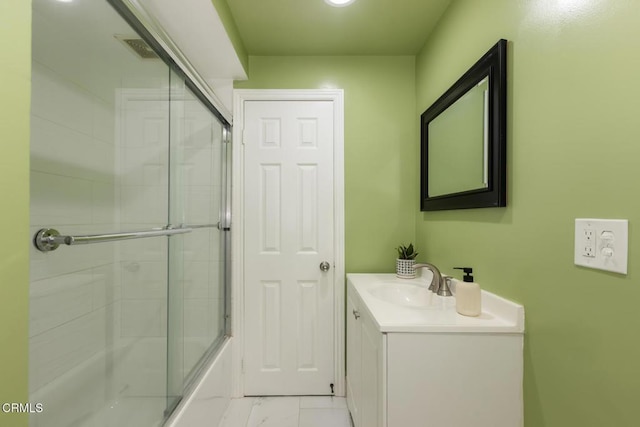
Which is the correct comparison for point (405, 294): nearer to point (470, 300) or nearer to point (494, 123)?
point (470, 300)

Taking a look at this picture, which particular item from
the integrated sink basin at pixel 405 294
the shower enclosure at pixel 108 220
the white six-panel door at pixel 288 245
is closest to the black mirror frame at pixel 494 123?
the integrated sink basin at pixel 405 294

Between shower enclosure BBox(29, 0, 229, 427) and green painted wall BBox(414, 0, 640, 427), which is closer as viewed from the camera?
Answer: green painted wall BBox(414, 0, 640, 427)

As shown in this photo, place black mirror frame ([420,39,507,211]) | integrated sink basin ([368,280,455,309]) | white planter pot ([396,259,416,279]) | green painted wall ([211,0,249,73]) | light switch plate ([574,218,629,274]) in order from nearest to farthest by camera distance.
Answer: light switch plate ([574,218,629,274]), black mirror frame ([420,39,507,211]), green painted wall ([211,0,249,73]), integrated sink basin ([368,280,455,309]), white planter pot ([396,259,416,279])

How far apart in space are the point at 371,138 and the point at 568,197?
132cm

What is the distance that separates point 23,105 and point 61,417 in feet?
4.33

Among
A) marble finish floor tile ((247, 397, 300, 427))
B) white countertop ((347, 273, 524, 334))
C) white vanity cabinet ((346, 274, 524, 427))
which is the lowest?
marble finish floor tile ((247, 397, 300, 427))

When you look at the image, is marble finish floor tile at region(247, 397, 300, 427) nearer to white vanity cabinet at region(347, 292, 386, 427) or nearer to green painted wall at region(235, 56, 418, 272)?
white vanity cabinet at region(347, 292, 386, 427)

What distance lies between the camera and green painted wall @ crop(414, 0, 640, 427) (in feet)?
2.23

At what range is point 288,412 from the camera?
180 centimetres

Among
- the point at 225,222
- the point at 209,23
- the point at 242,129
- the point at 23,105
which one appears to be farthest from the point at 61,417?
the point at 209,23

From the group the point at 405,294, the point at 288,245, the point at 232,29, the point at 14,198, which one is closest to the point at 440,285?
the point at 405,294

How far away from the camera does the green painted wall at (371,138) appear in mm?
2002

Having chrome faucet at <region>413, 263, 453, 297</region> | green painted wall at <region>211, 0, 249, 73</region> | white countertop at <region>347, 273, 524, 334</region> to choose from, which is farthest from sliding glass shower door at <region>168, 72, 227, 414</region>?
chrome faucet at <region>413, 263, 453, 297</region>

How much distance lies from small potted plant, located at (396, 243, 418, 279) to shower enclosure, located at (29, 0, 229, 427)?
4.08 feet
